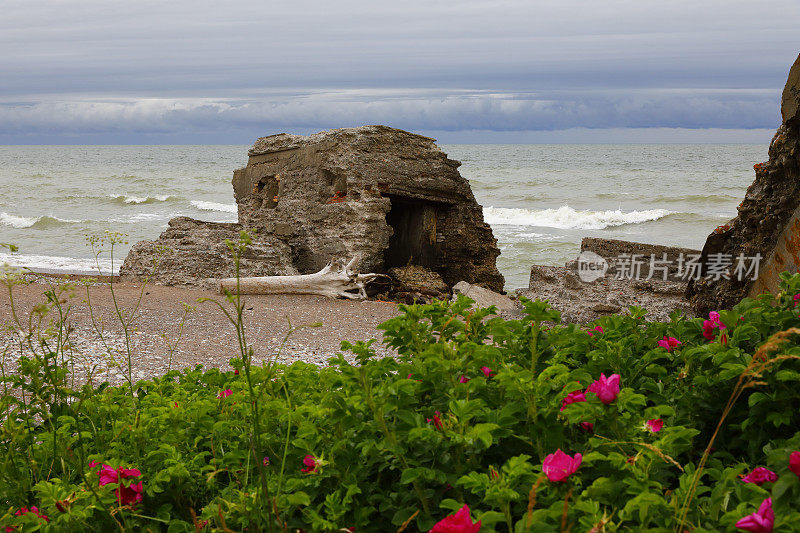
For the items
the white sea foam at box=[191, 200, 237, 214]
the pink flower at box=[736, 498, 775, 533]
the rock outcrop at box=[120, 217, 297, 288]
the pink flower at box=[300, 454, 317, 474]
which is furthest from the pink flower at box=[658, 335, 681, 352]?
the white sea foam at box=[191, 200, 237, 214]

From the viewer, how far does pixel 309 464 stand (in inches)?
76.5

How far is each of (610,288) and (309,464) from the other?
704 centimetres

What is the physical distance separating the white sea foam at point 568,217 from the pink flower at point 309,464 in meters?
26.1

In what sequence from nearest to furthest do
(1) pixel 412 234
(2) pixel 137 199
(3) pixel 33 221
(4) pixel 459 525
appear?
(4) pixel 459 525 < (1) pixel 412 234 < (3) pixel 33 221 < (2) pixel 137 199

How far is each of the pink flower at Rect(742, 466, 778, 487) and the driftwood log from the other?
8.12m

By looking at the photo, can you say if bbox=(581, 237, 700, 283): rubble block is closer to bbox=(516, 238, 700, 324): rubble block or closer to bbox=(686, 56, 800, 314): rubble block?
bbox=(516, 238, 700, 324): rubble block

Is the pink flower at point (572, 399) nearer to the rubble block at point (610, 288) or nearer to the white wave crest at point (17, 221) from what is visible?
the rubble block at point (610, 288)

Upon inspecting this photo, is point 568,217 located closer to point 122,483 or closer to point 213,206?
point 213,206

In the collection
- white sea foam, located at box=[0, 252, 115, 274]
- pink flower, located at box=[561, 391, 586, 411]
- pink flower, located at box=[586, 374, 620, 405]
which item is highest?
pink flower, located at box=[586, 374, 620, 405]

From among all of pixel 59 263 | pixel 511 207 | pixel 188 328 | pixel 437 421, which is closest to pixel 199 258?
pixel 188 328

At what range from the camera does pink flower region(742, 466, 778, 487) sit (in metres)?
1.58

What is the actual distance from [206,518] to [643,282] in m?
7.59

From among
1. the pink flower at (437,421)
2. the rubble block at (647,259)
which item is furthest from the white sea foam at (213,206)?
the pink flower at (437,421)

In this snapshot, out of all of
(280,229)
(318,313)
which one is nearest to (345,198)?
(280,229)
